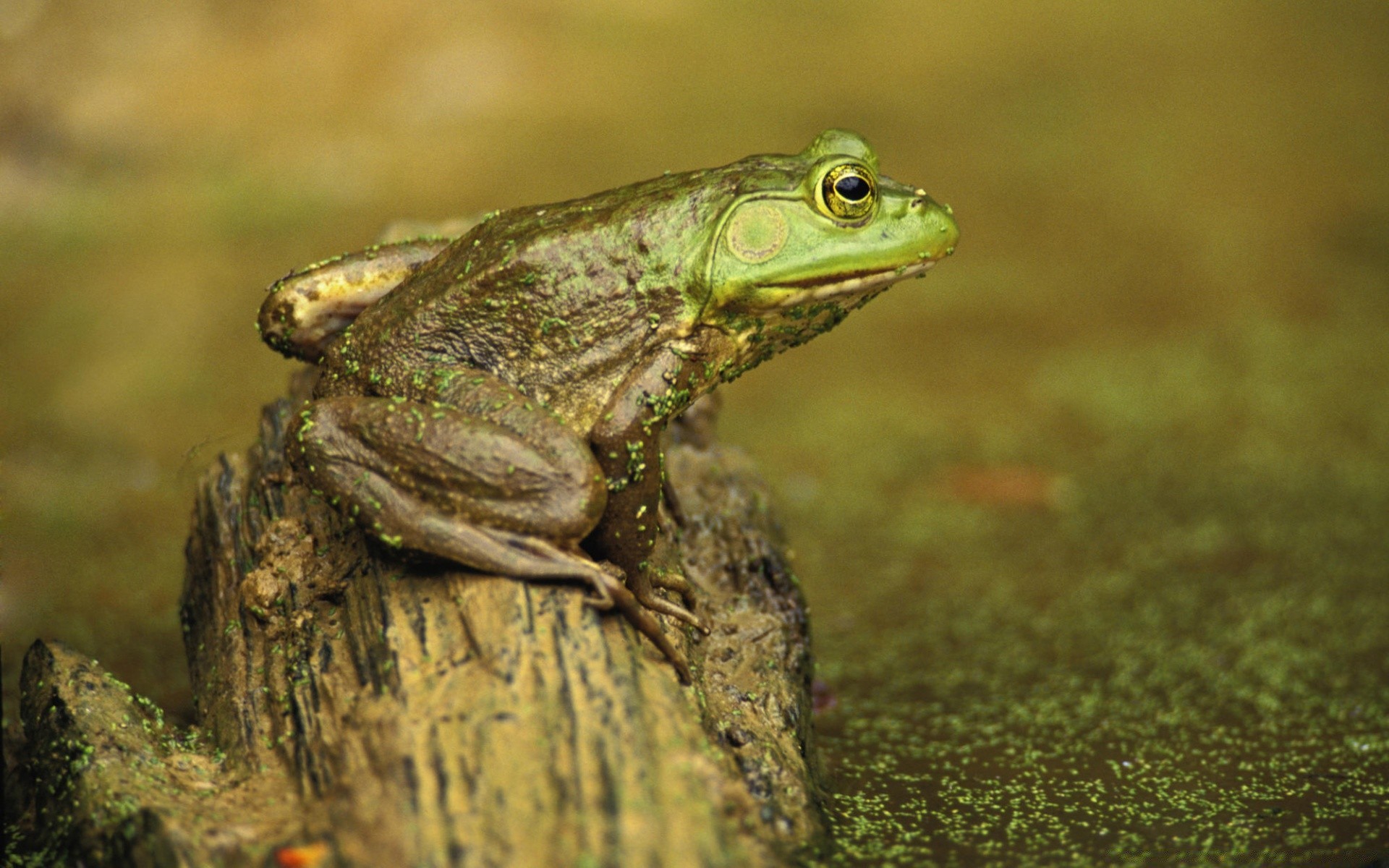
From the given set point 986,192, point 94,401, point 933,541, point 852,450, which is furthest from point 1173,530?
point 94,401

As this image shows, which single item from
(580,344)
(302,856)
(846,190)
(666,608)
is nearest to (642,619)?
(666,608)

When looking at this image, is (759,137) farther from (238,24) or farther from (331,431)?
(331,431)

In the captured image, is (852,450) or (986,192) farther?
(986,192)

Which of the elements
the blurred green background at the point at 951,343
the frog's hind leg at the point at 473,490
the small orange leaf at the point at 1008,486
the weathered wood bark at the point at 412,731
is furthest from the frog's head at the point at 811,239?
the small orange leaf at the point at 1008,486

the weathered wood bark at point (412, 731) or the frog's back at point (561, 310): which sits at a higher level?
the frog's back at point (561, 310)

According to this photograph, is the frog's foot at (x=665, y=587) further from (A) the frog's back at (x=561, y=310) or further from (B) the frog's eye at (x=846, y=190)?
(B) the frog's eye at (x=846, y=190)

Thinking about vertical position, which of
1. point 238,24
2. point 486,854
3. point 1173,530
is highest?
point 238,24

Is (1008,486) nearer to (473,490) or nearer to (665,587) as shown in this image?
(665,587)
